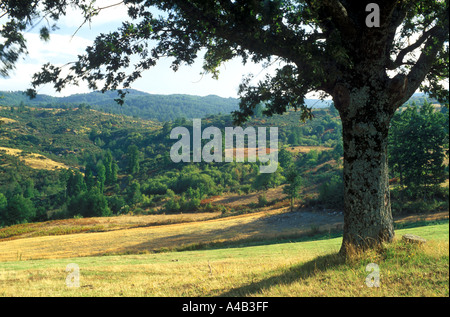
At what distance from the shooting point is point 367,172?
6.87 metres

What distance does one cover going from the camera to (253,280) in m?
6.99

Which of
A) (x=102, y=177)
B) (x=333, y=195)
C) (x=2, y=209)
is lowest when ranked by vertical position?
(x=2, y=209)

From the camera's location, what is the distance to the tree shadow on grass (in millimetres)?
6000

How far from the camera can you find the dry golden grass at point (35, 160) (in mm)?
84875

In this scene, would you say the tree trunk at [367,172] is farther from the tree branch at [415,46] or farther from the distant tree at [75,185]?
the distant tree at [75,185]

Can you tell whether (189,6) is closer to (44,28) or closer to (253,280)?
(44,28)

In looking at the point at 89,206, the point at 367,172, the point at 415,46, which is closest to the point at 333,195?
the point at 415,46

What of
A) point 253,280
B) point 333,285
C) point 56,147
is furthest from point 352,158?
point 56,147

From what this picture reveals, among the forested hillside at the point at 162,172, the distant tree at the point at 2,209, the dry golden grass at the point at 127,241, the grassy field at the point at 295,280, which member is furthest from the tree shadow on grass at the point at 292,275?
the distant tree at the point at 2,209

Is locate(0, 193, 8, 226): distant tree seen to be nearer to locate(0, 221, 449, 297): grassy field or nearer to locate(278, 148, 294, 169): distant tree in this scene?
locate(0, 221, 449, 297): grassy field

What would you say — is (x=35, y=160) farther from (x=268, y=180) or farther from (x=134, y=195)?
(x=268, y=180)

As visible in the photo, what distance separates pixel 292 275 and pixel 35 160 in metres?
98.2

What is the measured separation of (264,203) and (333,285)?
4502 centimetres

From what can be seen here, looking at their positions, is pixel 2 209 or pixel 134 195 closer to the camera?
pixel 2 209
